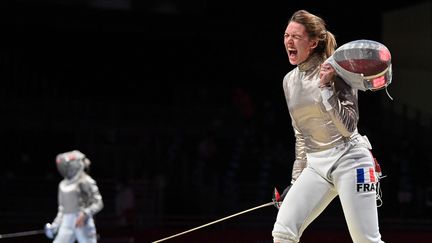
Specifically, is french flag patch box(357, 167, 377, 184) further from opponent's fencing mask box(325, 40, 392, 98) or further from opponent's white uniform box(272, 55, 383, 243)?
opponent's fencing mask box(325, 40, 392, 98)

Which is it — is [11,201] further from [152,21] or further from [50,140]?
[152,21]

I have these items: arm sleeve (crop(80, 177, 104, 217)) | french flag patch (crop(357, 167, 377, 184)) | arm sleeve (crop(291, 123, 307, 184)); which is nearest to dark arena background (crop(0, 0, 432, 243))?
arm sleeve (crop(80, 177, 104, 217))

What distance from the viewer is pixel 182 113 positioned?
50.4 ft

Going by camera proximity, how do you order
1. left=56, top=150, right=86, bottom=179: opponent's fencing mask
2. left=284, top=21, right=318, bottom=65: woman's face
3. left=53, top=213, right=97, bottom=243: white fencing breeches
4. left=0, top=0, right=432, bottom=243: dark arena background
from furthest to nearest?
left=0, top=0, right=432, bottom=243: dark arena background < left=56, top=150, right=86, bottom=179: opponent's fencing mask < left=53, top=213, right=97, bottom=243: white fencing breeches < left=284, top=21, right=318, bottom=65: woman's face

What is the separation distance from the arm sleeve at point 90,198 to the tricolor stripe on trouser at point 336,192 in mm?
5257

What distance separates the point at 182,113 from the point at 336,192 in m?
11.7

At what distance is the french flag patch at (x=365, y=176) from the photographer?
3.53 metres

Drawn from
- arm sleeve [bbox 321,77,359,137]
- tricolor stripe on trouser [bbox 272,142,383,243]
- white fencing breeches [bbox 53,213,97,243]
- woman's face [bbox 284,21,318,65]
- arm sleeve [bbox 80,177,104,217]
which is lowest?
white fencing breeches [bbox 53,213,97,243]

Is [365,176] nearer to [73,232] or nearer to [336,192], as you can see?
[336,192]

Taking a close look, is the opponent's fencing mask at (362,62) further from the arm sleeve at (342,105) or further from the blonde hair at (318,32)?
the blonde hair at (318,32)

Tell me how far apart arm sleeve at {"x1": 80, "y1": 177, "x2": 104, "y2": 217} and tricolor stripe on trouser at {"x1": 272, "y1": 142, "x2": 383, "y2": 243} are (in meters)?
5.26

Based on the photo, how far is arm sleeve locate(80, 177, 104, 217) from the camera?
28.3 feet

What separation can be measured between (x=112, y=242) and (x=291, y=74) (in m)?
6.87

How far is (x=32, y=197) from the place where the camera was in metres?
12.4
